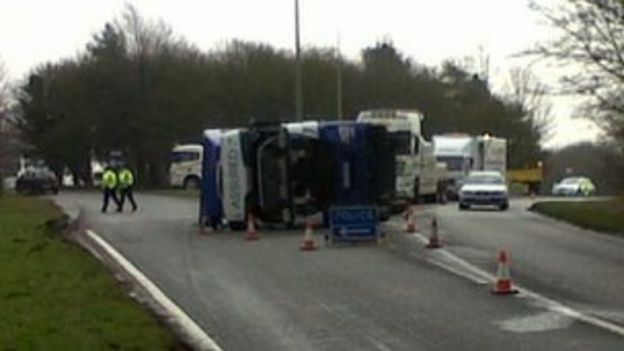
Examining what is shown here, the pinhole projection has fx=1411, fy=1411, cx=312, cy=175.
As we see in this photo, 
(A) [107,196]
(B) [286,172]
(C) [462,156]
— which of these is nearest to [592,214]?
(B) [286,172]

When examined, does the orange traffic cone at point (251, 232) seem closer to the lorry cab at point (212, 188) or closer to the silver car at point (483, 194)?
the lorry cab at point (212, 188)

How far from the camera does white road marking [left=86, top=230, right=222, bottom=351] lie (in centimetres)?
1332

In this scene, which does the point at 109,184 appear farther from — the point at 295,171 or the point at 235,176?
the point at 295,171

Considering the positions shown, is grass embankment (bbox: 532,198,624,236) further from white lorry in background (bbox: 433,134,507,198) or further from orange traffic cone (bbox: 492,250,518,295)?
orange traffic cone (bbox: 492,250,518,295)

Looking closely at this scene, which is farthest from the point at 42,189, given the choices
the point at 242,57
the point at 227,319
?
the point at 227,319

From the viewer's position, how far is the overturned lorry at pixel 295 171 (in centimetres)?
3325

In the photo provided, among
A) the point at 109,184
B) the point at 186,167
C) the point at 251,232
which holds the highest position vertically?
the point at 186,167

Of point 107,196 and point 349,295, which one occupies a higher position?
point 107,196

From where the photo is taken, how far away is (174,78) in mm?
84125

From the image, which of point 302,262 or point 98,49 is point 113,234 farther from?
point 98,49

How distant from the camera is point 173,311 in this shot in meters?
16.1

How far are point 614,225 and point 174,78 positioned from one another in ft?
173

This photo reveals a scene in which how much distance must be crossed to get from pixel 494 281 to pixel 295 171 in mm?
14443

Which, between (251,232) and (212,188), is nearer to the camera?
(251,232)
